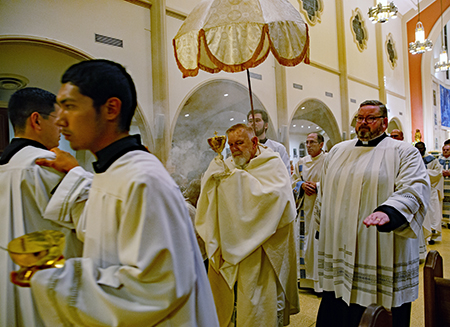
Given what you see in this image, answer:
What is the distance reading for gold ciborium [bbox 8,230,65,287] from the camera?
0.85 meters

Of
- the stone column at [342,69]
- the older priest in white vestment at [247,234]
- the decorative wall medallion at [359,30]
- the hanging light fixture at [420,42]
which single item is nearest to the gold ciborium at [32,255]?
the older priest in white vestment at [247,234]

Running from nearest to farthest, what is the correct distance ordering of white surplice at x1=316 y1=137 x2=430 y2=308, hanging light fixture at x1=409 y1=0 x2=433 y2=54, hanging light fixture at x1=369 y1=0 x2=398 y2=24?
white surplice at x1=316 y1=137 x2=430 y2=308, hanging light fixture at x1=369 y1=0 x2=398 y2=24, hanging light fixture at x1=409 y1=0 x2=433 y2=54

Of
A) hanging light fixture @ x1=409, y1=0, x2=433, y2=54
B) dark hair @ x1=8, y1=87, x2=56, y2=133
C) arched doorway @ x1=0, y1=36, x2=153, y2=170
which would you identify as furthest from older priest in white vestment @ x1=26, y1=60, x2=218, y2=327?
hanging light fixture @ x1=409, y1=0, x2=433, y2=54

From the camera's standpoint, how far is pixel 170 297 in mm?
866

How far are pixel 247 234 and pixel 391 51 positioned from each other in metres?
15.8

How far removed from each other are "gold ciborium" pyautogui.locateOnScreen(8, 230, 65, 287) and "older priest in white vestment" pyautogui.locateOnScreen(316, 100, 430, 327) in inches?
72.8

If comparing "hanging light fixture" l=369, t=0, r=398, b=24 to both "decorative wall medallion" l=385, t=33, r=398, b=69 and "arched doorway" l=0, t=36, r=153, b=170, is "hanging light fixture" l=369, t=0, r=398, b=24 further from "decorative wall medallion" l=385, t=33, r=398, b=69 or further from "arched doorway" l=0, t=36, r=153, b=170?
"arched doorway" l=0, t=36, r=153, b=170

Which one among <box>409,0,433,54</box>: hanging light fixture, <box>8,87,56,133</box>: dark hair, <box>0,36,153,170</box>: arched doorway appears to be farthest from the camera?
<box>409,0,433,54</box>: hanging light fixture

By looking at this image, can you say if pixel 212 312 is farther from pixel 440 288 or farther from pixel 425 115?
pixel 425 115

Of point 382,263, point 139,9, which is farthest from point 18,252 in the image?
point 139,9

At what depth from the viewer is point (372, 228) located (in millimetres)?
→ 2361

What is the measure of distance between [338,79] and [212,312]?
11.9 meters

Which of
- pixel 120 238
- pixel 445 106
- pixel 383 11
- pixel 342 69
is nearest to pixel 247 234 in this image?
pixel 120 238

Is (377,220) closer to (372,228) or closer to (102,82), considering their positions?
(372,228)
